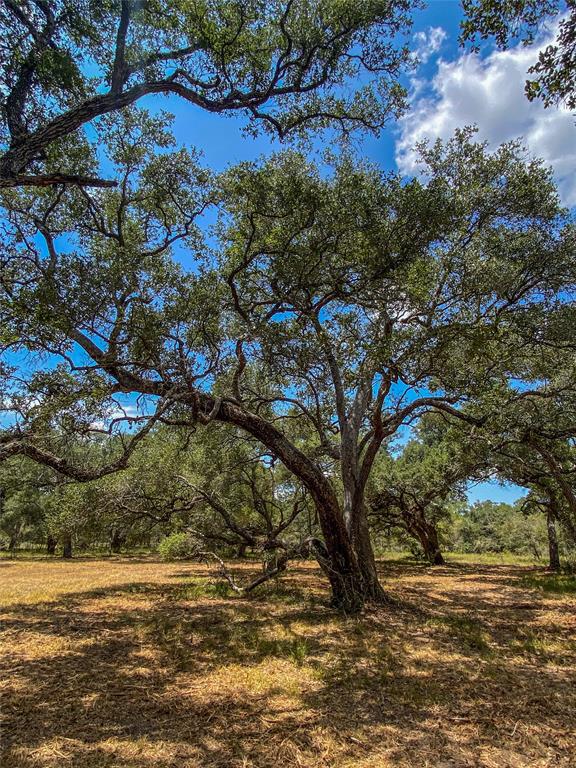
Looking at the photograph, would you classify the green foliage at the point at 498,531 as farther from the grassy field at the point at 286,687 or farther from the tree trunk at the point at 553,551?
the grassy field at the point at 286,687

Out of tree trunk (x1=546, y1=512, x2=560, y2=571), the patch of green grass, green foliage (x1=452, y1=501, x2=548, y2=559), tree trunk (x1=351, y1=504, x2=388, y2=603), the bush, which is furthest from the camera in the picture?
green foliage (x1=452, y1=501, x2=548, y2=559)

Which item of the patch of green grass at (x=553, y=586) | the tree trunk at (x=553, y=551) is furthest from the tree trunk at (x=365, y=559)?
the tree trunk at (x=553, y=551)

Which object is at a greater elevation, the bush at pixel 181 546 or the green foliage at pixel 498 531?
the bush at pixel 181 546

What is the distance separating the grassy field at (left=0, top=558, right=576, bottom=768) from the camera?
120 inches

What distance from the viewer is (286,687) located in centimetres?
430

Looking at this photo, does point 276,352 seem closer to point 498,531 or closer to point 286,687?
point 286,687

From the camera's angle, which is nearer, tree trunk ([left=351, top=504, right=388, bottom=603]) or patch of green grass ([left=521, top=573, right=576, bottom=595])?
tree trunk ([left=351, top=504, right=388, bottom=603])

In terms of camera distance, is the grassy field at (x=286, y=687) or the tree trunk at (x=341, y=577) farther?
the tree trunk at (x=341, y=577)

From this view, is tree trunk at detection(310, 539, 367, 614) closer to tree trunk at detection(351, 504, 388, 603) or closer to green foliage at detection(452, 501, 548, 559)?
tree trunk at detection(351, 504, 388, 603)

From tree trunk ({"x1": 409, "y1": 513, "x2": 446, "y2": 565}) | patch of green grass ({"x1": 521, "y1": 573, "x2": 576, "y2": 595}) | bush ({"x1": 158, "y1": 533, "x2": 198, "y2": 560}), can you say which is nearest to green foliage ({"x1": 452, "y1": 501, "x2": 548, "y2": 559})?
tree trunk ({"x1": 409, "y1": 513, "x2": 446, "y2": 565})

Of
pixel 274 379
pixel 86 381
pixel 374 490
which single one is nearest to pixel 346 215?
pixel 274 379

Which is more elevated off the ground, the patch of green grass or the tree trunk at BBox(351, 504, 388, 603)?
the tree trunk at BBox(351, 504, 388, 603)

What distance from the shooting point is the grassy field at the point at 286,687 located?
305 centimetres

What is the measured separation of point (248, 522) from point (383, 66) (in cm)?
2356
